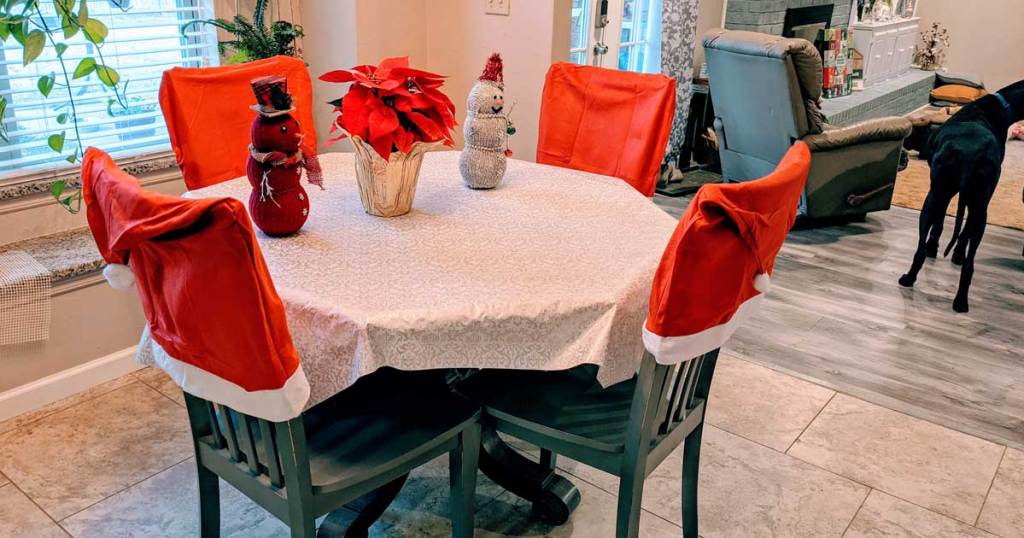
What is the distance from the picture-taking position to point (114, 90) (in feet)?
9.29

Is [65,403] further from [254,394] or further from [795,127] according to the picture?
[795,127]

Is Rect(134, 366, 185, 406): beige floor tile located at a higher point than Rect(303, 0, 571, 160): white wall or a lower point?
lower

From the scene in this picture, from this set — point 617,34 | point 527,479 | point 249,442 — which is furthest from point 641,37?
point 249,442

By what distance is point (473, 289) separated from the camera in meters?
1.52

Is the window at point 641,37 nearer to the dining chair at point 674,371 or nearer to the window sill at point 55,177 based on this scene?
the window sill at point 55,177

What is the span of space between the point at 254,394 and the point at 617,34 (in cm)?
437

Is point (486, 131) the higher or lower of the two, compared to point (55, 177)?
higher

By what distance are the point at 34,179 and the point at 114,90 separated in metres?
0.41

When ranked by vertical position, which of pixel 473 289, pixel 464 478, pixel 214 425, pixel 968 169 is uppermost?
pixel 473 289

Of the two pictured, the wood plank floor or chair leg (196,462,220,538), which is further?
the wood plank floor

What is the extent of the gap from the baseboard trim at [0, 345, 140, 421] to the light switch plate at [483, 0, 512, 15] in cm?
192

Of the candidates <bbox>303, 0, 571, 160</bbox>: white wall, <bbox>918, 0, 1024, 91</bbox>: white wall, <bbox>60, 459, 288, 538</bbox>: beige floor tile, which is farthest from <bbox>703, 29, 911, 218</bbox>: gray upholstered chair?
<bbox>918, 0, 1024, 91</bbox>: white wall

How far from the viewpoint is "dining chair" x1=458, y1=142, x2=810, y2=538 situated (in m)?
1.36

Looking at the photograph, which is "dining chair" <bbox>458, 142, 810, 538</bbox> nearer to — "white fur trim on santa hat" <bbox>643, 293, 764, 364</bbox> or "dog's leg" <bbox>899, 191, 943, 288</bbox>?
"white fur trim on santa hat" <bbox>643, 293, 764, 364</bbox>
